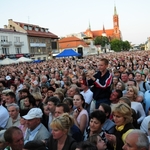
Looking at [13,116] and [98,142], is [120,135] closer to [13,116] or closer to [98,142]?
[98,142]

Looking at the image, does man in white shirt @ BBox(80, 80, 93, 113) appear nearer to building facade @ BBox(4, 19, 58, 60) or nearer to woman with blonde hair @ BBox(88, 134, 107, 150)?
woman with blonde hair @ BBox(88, 134, 107, 150)

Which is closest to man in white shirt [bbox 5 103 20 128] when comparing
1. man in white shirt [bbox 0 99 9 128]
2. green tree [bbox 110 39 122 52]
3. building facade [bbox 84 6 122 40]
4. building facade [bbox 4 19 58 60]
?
man in white shirt [bbox 0 99 9 128]

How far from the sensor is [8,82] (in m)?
10.3

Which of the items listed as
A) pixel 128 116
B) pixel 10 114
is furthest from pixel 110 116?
pixel 10 114

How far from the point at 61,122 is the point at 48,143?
1.27 ft

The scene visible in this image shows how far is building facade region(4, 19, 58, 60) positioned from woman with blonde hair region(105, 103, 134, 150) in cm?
5092

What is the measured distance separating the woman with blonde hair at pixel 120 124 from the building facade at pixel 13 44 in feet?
133

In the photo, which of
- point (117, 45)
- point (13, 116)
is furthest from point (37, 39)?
point (117, 45)

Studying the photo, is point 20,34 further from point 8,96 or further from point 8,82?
point 8,96

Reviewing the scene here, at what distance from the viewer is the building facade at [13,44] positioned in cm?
4362

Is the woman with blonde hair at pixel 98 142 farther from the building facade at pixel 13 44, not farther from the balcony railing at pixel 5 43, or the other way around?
the balcony railing at pixel 5 43

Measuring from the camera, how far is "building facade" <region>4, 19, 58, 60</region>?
176 ft

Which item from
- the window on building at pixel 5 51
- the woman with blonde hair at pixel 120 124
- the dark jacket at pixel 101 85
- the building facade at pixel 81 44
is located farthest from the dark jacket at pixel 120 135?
the building facade at pixel 81 44

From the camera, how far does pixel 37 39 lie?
2254 inches
